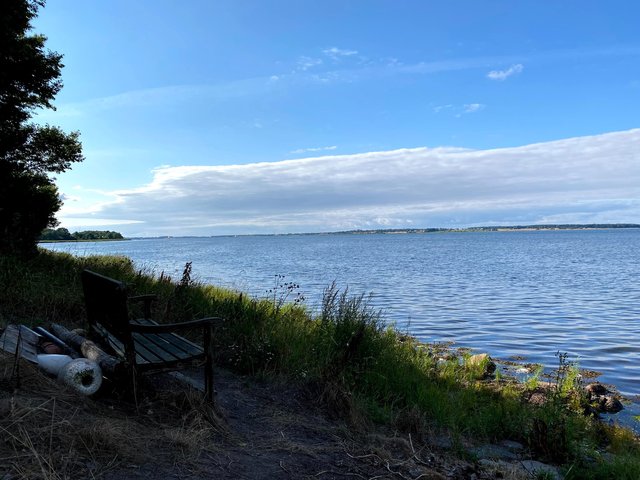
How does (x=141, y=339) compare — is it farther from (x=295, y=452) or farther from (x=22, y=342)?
(x=295, y=452)

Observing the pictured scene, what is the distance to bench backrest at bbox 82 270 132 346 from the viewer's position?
13.9 ft

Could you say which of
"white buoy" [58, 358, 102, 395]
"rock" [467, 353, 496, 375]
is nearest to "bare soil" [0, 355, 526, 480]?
"white buoy" [58, 358, 102, 395]

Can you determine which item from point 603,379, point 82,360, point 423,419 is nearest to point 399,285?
point 603,379

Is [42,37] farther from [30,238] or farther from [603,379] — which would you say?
[603,379]

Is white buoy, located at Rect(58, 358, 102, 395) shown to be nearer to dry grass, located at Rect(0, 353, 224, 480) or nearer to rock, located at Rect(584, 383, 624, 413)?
dry grass, located at Rect(0, 353, 224, 480)

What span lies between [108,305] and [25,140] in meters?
9.82

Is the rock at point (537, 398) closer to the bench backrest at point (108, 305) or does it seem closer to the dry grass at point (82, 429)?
the dry grass at point (82, 429)

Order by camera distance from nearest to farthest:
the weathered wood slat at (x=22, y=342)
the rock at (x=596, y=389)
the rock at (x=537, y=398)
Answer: the weathered wood slat at (x=22, y=342), the rock at (x=537, y=398), the rock at (x=596, y=389)

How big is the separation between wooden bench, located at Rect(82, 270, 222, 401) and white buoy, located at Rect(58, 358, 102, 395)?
265 millimetres

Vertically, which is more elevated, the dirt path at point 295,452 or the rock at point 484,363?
the dirt path at point 295,452

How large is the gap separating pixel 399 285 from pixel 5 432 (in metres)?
22.0

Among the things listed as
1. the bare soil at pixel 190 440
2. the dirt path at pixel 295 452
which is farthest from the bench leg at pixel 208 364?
the dirt path at pixel 295 452

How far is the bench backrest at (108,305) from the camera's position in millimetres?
4223

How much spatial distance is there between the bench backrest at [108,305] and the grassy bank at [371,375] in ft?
4.91
